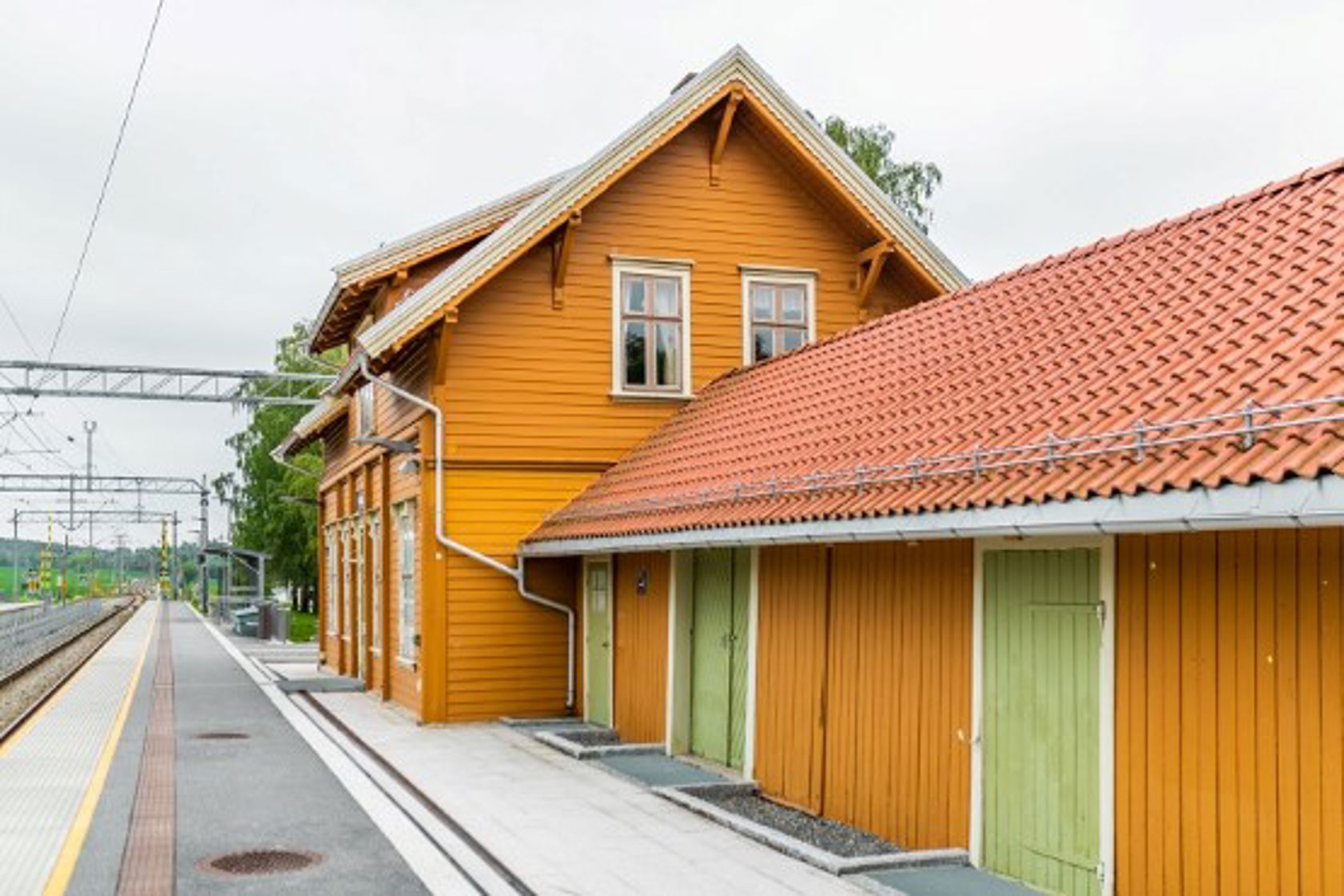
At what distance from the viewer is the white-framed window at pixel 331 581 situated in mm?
26609

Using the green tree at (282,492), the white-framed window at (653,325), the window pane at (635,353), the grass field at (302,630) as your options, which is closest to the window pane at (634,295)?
the white-framed window at (653,325)

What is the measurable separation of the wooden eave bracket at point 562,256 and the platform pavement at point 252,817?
237 inches

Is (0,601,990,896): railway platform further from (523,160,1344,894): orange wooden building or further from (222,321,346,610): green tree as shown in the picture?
(222,321,346,610): green tree

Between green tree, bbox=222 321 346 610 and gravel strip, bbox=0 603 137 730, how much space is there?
13173 millimetres

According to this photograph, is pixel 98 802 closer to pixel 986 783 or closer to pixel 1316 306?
pixel 986 783

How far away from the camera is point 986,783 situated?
8.69 m

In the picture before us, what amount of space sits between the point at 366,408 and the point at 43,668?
40.4 feet

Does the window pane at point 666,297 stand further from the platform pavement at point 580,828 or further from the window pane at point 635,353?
the platform pavement at point 580,828

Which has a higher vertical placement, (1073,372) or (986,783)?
(1073,372)

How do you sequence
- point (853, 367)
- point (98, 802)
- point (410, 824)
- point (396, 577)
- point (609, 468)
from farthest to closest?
point (396, 577), point (609, 468), point (853, 367), point (98, 802), point (410, 824)

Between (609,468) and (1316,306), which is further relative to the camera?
(609,468)

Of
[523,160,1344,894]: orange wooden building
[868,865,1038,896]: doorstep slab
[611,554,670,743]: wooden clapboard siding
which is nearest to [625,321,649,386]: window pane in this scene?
[611,554,670,743]: wooden clapboard siding

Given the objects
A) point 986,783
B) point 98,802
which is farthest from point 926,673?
point 98,802

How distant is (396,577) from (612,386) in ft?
14.3
